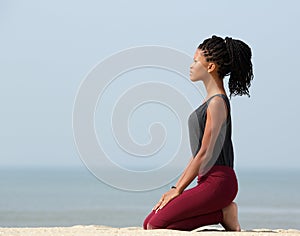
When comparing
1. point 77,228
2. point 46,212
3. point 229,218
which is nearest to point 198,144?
point 229,218

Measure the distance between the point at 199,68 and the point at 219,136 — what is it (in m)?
0.57

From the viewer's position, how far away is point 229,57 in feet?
21.8

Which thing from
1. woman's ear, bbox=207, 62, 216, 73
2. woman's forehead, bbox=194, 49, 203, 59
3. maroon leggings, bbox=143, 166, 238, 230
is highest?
woman's forehead, bbox=194, 49, 203, 59

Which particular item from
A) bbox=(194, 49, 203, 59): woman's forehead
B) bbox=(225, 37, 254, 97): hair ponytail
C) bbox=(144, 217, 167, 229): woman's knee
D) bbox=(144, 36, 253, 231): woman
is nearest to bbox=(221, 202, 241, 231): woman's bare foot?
bbox=(144, 36, 253, 231): woman

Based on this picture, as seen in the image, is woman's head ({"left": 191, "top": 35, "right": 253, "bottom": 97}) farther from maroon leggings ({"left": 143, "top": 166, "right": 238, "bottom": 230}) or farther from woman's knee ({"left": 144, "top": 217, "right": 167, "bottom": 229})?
woman's knee ({"left": 144, "top": 217, "right": 167, "bottom": 229})

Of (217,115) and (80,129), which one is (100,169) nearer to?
(80,129)

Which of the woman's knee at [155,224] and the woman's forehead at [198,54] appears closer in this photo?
the woman's knee at [155,224]

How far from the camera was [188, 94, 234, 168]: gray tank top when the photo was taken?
655cm

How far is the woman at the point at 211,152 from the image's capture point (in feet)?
21.4

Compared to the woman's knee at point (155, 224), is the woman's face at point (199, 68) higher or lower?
higher

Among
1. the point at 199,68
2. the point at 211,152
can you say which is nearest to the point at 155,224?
the point at 211,152

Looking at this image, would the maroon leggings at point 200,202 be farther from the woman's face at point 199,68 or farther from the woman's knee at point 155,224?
the woman's face at point 199,68

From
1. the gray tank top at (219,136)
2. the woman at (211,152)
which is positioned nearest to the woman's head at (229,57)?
the woman at (211,152)

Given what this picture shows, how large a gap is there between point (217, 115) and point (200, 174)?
19.2 inches
